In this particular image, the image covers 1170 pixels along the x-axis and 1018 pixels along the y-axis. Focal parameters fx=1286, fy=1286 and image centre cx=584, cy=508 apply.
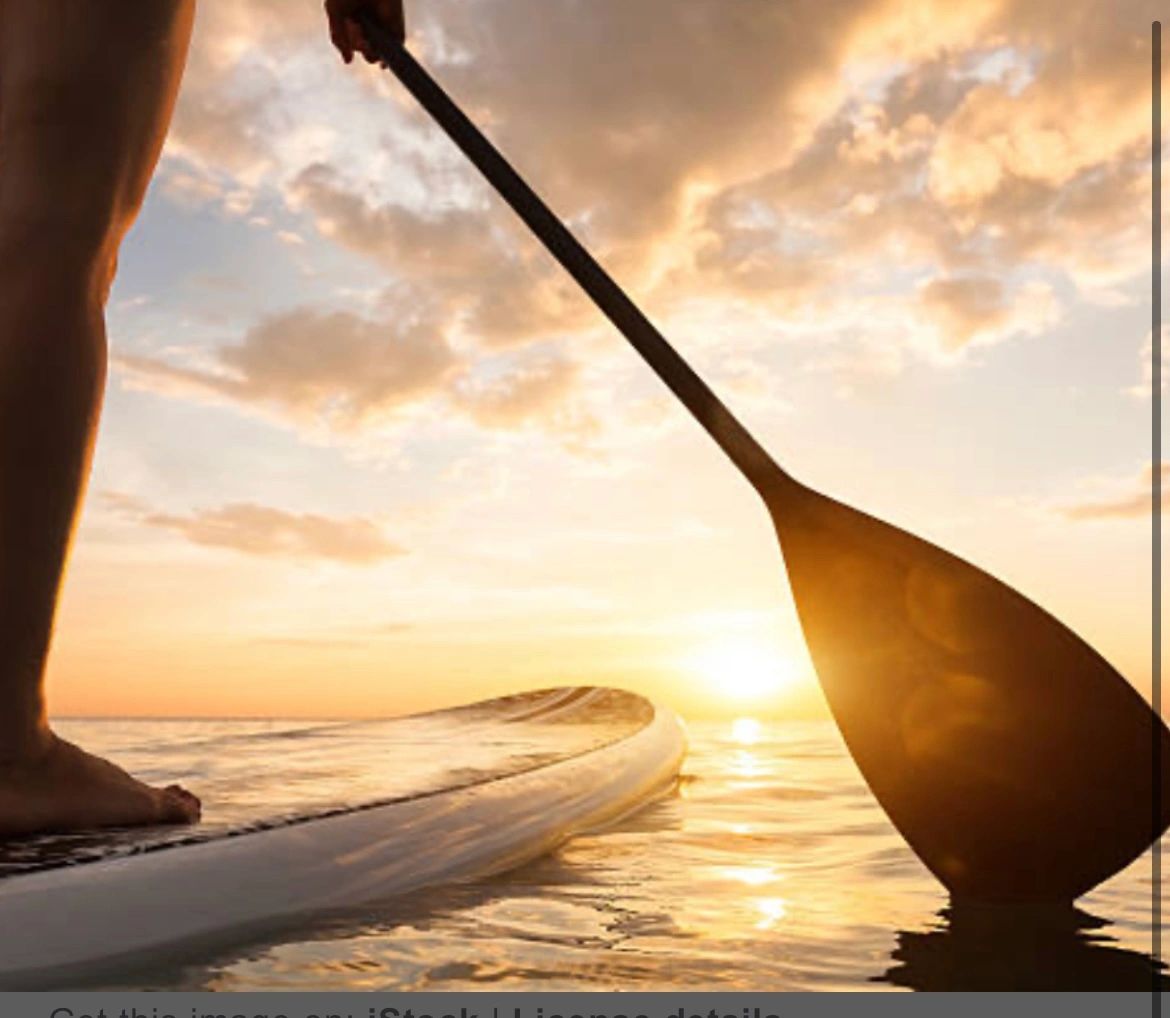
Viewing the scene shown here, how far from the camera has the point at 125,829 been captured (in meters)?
1.97

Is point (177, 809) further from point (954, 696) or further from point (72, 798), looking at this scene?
point (954, 696)

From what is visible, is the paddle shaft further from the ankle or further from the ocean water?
the ankle

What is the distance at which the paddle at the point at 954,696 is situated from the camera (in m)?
1.92

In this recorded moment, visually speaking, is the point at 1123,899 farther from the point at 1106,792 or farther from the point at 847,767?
the point at 847,767

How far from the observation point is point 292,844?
6.08 feet

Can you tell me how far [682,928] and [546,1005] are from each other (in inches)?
19.5

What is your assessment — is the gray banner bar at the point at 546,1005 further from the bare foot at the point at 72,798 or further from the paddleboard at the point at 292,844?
the bare foot at the point at 72,798

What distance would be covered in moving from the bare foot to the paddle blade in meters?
1.16

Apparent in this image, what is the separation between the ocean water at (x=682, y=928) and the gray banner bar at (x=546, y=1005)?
62 mm

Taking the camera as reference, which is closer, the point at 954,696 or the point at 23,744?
the point at 23,744

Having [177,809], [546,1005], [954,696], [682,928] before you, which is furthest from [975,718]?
[177,809]

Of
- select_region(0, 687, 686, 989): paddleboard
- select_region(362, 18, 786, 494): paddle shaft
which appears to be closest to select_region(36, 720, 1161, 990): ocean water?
select_region(0, 687, 686, 989): paddleboard

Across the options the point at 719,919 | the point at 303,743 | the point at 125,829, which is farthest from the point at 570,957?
the point at 303,743

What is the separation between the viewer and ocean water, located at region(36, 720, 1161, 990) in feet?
4.89
